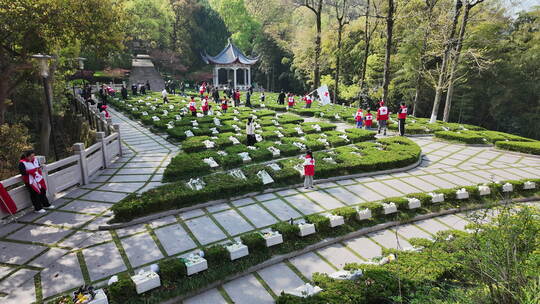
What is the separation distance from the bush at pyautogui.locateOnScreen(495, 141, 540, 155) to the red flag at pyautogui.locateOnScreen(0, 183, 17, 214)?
19.1 meters

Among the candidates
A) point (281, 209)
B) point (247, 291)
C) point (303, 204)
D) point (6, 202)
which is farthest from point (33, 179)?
point (303, 204)

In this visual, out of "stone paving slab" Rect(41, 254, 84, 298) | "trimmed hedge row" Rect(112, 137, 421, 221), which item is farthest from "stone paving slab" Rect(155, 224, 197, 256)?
"stone paving slab" Rect(41, 254, 84, 298)

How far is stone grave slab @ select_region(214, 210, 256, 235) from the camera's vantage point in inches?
295

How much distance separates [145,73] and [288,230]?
39.0m

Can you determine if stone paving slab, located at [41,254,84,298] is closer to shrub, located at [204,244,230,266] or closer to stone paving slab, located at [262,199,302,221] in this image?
shrub, located at [204,244,230,266]

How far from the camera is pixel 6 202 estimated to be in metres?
7.27

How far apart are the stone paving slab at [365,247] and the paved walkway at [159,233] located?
0.02 m

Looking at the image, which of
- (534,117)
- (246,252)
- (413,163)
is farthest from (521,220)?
(534,117)

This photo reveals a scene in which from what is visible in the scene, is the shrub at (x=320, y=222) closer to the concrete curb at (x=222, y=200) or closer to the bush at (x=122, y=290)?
the concrete curb at (x=222, y=200)

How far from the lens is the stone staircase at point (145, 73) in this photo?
129 ft

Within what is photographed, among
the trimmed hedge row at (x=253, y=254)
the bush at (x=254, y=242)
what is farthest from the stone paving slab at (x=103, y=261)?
the bush at (x=254, y=242)

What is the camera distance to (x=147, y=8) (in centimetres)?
3981

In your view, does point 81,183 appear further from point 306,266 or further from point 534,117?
point 534,117

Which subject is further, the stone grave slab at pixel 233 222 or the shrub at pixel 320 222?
the stone grave slab at pixel 233 222
